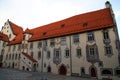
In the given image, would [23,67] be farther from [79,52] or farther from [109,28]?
[109,28]

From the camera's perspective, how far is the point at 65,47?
2512cm

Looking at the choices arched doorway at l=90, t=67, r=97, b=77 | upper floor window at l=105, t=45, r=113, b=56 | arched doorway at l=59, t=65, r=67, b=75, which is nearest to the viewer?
upper floor window at l=105, t=45, r=113, b=56

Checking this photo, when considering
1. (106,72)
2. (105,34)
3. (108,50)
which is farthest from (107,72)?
(105,34)

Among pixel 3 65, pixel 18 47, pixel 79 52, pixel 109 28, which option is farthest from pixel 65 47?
→ pixel 3 65

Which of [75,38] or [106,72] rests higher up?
[75,38]

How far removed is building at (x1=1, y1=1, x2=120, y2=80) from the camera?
771 inches

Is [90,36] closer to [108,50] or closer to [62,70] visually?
[108,50]

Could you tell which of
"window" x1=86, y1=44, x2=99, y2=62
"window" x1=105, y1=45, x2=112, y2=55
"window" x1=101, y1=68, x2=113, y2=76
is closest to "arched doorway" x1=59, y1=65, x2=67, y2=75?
"window" x1=86, y1=44, x2=99, y2=62

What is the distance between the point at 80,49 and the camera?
75.3 feet

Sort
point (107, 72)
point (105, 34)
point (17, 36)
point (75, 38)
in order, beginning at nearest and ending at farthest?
point (107, 72), point (105, 34), point (75, 38), point (17, 36)

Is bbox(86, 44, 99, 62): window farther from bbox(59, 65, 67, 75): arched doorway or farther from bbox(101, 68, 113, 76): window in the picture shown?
bbox(59, 65, 67, 75): arched doorway

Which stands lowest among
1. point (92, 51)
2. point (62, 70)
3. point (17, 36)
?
point (62, 70)

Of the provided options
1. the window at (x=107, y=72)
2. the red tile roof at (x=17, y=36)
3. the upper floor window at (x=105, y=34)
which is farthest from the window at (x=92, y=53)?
the red tile roof at (x=17, y=36)

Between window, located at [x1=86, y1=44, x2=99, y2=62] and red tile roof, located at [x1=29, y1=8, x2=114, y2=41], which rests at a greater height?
red tile roof, located at [x1=29, y1=8, x2=114, y2=41]
